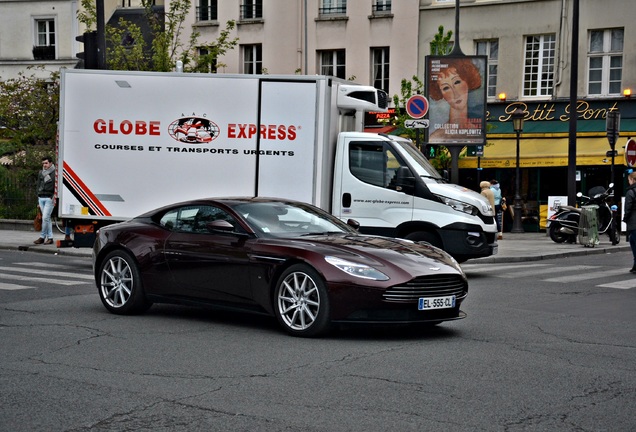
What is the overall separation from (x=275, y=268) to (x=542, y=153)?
82.9ft

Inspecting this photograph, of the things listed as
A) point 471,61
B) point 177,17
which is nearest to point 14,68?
point 177,17

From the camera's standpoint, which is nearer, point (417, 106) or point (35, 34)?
point (417, 106)

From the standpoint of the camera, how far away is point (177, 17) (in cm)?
3369

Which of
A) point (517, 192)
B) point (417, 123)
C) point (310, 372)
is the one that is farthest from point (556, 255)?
point (310, 372)

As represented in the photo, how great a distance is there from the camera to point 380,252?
985cm

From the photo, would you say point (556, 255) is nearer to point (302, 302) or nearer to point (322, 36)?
point (302, 302)

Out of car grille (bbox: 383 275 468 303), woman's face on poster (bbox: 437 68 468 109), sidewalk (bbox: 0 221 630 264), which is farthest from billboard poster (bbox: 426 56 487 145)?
car grille (bbox: 383 275 468 303)

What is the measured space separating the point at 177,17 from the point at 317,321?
2575 cm

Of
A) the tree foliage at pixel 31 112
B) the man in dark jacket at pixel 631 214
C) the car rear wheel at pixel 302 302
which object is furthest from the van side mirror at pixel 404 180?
the tree foliage at pixel 31 112

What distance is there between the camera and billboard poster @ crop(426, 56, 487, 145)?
27000 mm

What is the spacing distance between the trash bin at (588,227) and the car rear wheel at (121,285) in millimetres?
16476

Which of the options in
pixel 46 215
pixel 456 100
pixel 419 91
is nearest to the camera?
pixel 46 215

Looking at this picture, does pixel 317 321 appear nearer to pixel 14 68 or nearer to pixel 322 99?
pixel 322 99

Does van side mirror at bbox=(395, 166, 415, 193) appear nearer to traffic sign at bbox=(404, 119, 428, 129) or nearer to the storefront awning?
traffic sign at bbox=(404, 119, 428, 129)
